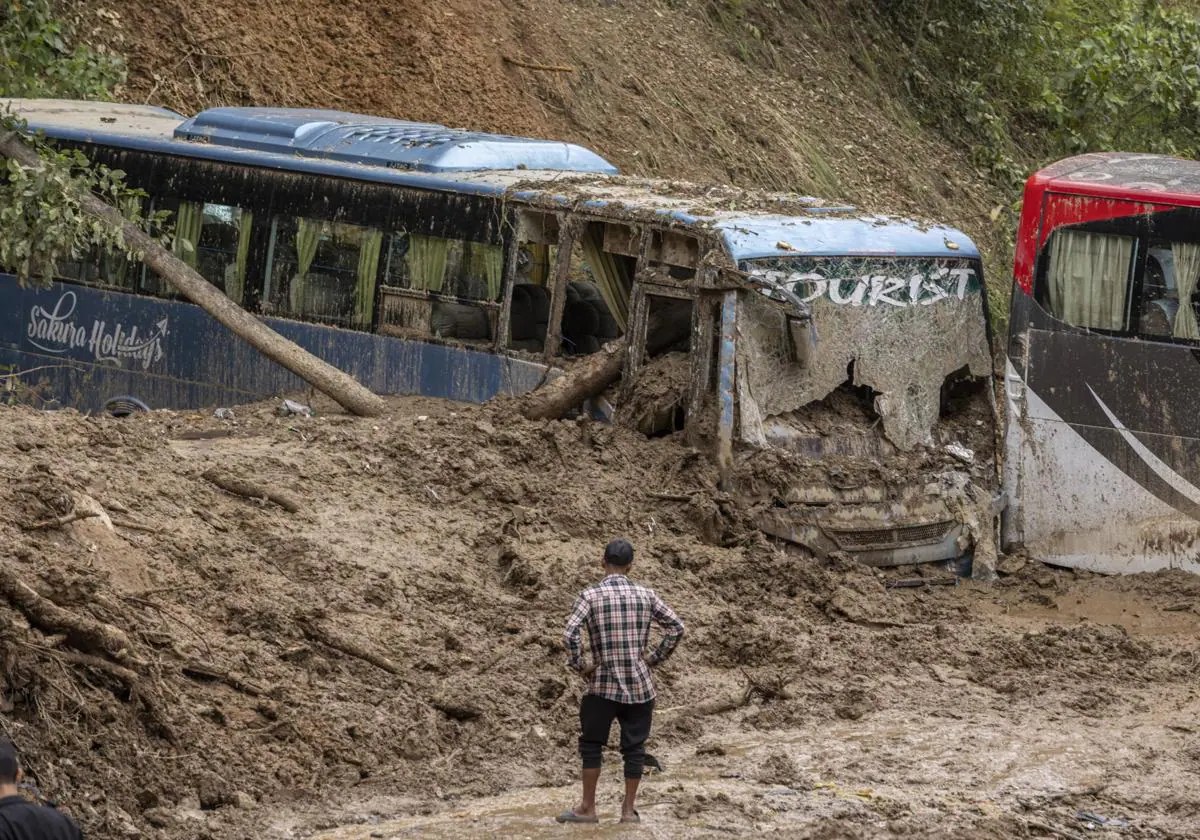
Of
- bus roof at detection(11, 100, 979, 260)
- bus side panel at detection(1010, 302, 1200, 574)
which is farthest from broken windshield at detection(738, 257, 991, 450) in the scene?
bus side panel at detection(1010, 302, 1200, 574)

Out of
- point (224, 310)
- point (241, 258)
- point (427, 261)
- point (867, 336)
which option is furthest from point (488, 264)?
point (867, 336)

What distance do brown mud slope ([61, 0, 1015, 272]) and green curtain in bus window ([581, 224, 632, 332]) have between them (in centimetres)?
827

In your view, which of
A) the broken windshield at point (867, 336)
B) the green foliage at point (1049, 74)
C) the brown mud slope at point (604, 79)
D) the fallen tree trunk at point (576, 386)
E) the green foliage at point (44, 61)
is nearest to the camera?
the broken windshield at point (867, 336)

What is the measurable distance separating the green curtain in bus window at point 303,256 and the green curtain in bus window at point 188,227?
0.95m

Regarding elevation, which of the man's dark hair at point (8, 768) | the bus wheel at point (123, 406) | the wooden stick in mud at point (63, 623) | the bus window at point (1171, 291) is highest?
the bus window at point (1171, 291)

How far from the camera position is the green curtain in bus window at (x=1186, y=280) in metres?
11.9

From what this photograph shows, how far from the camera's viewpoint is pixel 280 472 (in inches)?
433

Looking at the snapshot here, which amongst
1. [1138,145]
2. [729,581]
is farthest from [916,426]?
[1138,145]

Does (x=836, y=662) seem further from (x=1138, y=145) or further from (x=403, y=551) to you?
(x=1138, y=145)

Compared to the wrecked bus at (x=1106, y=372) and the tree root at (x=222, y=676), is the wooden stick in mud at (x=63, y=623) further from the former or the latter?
the wrecked bus at (x=1106, y=372)

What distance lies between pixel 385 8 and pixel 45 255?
28.2 feet

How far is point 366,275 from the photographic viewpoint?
1330 cm

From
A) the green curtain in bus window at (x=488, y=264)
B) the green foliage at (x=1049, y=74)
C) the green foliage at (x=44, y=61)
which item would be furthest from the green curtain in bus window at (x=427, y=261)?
the green foliage at (x=1049, y=74)

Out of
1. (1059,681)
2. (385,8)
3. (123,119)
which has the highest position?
(385,8)
